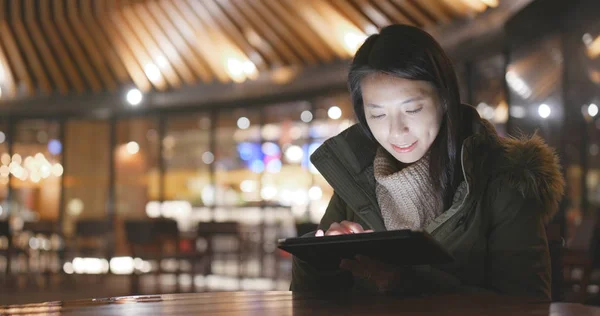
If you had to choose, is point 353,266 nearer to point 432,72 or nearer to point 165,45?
point 432,72

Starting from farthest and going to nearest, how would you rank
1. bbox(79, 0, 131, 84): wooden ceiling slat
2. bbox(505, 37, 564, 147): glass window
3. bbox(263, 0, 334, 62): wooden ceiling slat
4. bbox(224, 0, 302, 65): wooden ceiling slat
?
bbox(79, 0, 131, 84): wooden ceiling slat, bbox(224, 0, 302, 65): wooden ceiling slat, bbox(263, 0, 334, 62): wooden ceiling slat, bbox(505, 37, 564, 147): glass window

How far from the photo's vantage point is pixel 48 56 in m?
12.1

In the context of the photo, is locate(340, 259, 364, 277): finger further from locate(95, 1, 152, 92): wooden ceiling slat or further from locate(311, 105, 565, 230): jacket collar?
locate(95, 1, 152, 92): wooden ceiling slat

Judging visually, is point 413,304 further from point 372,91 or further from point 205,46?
point 205,46

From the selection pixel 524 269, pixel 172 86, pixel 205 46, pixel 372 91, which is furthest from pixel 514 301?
pixel 172 86

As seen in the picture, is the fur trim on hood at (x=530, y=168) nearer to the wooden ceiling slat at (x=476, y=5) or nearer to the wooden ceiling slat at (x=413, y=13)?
the wooden ceiling slat at (x=476, y=5)

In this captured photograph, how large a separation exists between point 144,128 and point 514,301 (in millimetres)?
13527

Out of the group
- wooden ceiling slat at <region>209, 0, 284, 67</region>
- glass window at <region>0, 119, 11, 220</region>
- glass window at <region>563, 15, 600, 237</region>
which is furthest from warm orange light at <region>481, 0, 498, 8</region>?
glass window at <region>0, 119, 11, 220</region>

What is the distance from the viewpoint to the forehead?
1878mm

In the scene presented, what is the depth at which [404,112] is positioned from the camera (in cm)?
191

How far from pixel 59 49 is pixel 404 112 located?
36.1ft

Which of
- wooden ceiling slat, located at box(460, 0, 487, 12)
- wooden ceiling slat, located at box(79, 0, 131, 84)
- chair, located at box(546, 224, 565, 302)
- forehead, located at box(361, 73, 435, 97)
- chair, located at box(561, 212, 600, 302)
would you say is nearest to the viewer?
forehead, located at box(361, 73, 435, 97)

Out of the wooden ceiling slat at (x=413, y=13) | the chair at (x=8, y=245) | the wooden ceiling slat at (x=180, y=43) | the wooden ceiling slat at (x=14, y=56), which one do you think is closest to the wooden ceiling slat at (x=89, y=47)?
the wooden ceiling slat at (x=14, y=56)

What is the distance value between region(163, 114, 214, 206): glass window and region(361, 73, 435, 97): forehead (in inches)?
473
